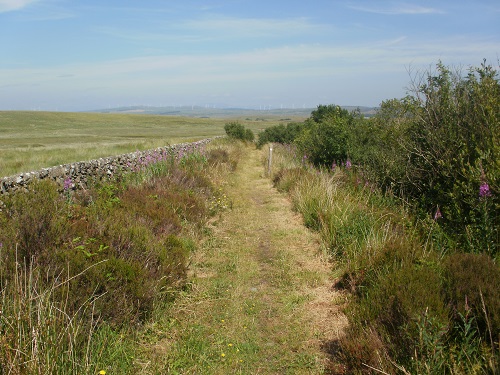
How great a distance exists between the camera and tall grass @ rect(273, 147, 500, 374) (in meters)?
2.94

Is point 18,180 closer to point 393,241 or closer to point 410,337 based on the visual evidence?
point 393,241

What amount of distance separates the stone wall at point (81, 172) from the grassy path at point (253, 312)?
3.38 metres

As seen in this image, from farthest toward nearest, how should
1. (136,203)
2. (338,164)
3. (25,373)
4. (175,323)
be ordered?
(338,164), (136,203), (175,323), (25,373)

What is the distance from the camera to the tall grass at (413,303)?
2939 mm

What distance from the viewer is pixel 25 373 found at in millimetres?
2494

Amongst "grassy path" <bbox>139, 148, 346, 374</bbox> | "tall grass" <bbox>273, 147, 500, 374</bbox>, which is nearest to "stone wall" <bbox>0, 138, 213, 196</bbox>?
"grassy path" <bbox>139, 148, 346, 374</bbox>

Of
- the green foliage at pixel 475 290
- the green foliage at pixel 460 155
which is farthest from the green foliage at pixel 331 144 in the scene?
the green foliage at pixel 475 290

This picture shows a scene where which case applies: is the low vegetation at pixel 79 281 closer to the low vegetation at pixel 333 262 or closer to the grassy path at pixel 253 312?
the low vegetation at pixel 333 262

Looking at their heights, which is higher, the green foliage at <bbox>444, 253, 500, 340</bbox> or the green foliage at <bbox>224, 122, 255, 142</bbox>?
the green foliage at <bbox>224, 122, 255, 142</bbox>

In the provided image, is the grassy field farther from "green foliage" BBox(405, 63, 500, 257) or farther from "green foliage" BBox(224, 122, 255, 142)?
"green foliage" BBox(405, 63, 500, 257)

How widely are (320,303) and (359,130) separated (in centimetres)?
983

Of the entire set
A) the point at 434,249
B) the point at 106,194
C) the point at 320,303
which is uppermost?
the point at 106,194

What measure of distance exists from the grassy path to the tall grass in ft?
1.17

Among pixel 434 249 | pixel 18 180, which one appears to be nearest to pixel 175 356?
pixel 434 249
